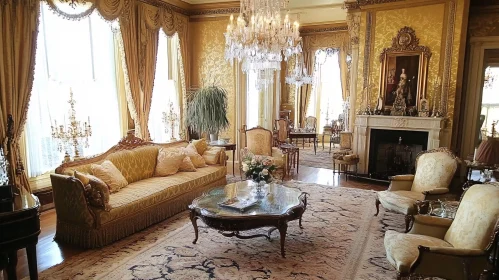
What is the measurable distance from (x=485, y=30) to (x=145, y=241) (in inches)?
293

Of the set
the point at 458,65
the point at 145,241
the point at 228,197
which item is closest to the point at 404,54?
the point at 458,65

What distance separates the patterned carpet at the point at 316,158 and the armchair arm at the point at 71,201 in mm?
5855

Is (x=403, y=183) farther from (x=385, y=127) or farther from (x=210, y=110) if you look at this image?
(x=210, y=110)

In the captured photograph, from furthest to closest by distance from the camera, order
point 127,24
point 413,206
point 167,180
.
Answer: point 127,24 < point 167,180 < point 413,206

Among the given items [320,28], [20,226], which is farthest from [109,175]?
[320,28]

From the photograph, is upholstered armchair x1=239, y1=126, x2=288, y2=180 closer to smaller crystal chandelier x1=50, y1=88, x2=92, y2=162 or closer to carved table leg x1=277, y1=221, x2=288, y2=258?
smaller crystal chandelier x1=50, y1=88, x2=92, y2=162

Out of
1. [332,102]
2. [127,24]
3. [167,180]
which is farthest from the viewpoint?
[332,102]

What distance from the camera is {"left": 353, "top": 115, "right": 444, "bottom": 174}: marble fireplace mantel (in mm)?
6234

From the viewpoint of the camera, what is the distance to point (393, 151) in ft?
22.7

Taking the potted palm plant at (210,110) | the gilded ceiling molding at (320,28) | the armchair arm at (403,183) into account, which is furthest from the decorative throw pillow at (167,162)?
the gilded ceiling molding at (320,28)

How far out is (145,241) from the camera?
3.79m

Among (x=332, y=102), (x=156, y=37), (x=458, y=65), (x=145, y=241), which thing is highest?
(x=156, y=37)

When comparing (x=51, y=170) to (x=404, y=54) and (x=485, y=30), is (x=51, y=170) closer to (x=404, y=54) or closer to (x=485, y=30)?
(x=404, y=54)

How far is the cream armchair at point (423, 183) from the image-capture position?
156 inches
